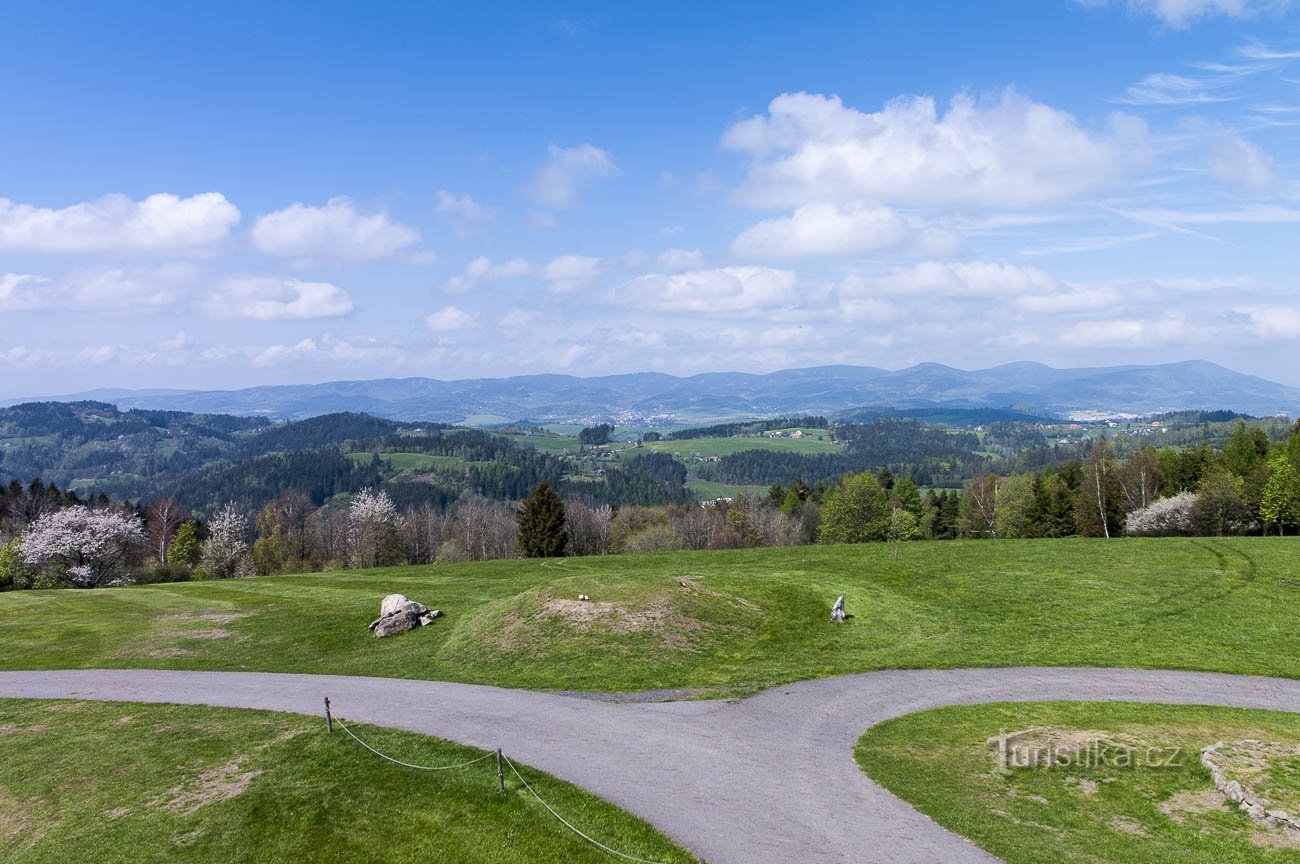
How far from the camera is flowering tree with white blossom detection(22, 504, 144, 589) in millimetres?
67312

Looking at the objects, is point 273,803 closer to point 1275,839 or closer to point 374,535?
point 1275,839

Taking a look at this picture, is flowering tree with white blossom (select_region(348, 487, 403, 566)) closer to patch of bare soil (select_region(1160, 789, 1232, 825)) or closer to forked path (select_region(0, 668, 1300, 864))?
forked path (select_region(0, 668, 1300, 864))

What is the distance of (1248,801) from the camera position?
15.3 m

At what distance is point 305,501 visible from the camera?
416ft

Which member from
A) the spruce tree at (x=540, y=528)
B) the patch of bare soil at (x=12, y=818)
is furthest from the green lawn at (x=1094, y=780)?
the spruce tree at (x=540, y=528)

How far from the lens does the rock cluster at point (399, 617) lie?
35219mm

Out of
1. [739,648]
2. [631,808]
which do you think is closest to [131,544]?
[739,648]

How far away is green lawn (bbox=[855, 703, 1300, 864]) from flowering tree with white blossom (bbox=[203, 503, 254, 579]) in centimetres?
8907

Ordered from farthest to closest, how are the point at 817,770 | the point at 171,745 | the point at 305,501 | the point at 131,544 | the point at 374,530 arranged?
the point at 305,501, the point at 374,530, the point at 131,544, the point at 171,745, the point at 817,770

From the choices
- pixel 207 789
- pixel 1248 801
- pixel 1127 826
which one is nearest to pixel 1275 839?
pixel 1248 801

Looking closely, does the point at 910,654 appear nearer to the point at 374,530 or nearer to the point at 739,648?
the point at 739,648

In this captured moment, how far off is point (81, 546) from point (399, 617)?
57842mm

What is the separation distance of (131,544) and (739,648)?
84019 millimetres

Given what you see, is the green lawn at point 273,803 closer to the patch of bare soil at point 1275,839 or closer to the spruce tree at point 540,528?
the patch of bare soil at point 1275,839
